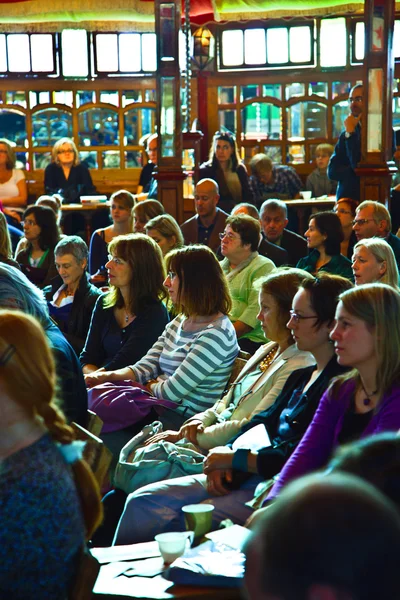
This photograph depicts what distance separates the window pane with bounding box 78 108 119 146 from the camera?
11828mm

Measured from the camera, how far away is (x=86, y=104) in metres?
11.7

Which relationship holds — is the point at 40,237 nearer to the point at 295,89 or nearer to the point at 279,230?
the point at 279,230

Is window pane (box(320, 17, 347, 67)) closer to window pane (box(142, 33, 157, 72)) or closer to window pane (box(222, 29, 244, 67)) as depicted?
window pane (box(222, 29, 244, 67))

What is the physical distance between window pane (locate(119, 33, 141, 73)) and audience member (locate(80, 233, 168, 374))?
7369 mm

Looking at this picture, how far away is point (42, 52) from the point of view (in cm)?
1159

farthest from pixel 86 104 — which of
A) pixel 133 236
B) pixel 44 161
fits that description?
pixel 133 236

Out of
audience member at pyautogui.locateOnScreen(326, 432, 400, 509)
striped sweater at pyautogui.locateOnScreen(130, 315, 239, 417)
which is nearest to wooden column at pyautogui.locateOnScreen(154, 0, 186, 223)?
striped sweater at pyautogui.locateOnScreen(130, 315, 239, 417)

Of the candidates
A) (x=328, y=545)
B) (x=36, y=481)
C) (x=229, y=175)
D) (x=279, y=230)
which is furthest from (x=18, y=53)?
(x=328, y=545)

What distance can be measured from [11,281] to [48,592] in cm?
145

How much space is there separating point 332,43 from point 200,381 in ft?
26.4

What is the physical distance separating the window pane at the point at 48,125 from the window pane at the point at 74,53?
0.53 metres

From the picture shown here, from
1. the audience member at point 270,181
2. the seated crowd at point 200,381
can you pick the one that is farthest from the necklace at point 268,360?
the audience member at point 270,181

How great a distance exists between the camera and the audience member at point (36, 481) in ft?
6.14

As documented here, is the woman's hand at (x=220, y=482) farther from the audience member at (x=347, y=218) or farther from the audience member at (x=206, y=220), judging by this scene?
the audience member at (x=206, y=220)
